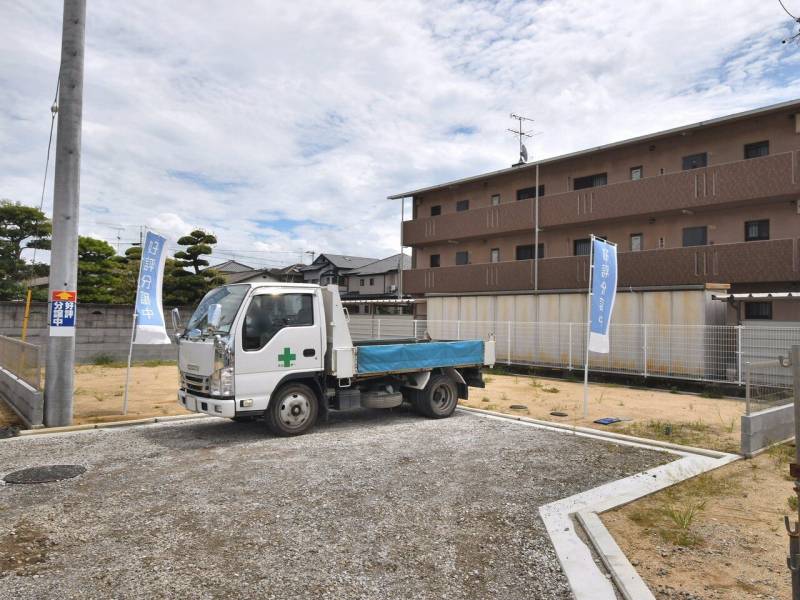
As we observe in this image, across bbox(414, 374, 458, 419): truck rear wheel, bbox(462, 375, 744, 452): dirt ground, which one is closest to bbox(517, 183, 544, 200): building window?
bbox(462, 375, 744, 452): dirt ground

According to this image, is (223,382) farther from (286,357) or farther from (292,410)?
(292,410)

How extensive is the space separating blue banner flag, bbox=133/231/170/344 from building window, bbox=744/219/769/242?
57.4 feet

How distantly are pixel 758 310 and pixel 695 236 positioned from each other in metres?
3.38

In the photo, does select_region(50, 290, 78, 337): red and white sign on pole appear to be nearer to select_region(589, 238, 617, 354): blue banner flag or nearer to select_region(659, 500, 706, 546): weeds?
select_region(659, 500, 706, 546): weeds

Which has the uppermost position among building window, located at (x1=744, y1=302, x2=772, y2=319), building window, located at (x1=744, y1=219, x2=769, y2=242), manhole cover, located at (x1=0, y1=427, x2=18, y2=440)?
building window, located at (x1=744, y1=219, x2=769, y2=242)

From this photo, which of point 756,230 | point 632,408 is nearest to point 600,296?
point 632,408

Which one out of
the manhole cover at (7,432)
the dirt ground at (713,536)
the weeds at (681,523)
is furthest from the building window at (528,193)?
the manhole cover at (7,432)

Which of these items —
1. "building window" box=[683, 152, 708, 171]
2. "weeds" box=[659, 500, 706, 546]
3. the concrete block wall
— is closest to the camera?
"weeds" box=[659, 500, 706, 546]

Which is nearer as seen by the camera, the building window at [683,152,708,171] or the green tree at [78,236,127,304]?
the building window at [683,152,708,171]

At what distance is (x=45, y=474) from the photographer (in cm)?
595

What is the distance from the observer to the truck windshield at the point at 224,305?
7.45 metres

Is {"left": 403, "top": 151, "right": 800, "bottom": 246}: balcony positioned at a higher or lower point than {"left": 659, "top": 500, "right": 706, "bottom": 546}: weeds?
higher

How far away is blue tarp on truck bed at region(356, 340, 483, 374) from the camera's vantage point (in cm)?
839

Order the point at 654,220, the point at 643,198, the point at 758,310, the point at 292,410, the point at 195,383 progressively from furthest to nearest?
1. the point at 654,220
2. the point at 643,198
3. the point at 758,310
4. the point at 292,410
5. the point at 195,383
